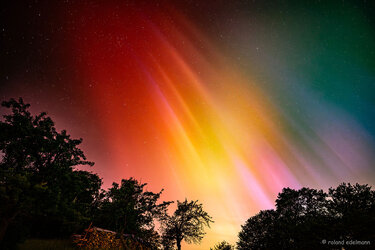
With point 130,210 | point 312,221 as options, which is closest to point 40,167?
point 130,210

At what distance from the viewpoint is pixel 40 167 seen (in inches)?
671

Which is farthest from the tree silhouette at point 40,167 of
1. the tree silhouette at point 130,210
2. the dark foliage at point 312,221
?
the dark foliage at point 312,221

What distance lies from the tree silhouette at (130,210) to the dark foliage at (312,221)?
2603cm

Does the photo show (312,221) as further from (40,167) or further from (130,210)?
(40,167)

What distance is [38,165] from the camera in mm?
17297

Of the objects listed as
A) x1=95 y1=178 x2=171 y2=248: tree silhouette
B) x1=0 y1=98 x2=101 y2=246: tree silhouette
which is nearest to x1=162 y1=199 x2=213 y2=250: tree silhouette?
x1=95 y1=178 x2=171 y2=248: tree silhouette

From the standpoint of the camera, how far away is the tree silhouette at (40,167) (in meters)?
12.3

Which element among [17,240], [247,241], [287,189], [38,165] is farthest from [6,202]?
[247,241]

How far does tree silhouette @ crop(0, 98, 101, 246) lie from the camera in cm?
1234

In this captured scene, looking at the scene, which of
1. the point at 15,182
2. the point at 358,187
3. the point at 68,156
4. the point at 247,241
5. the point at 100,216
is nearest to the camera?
the point at 15,182

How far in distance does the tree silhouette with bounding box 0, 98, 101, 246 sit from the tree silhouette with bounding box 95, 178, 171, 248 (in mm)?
11097

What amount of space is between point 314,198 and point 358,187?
1067cm

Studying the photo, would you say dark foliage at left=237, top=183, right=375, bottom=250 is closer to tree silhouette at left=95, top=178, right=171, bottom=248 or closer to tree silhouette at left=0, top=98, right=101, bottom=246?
tree silhouette at left=95, top=178, right=171, bottom=248

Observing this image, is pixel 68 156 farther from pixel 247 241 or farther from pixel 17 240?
pixel 247 241
